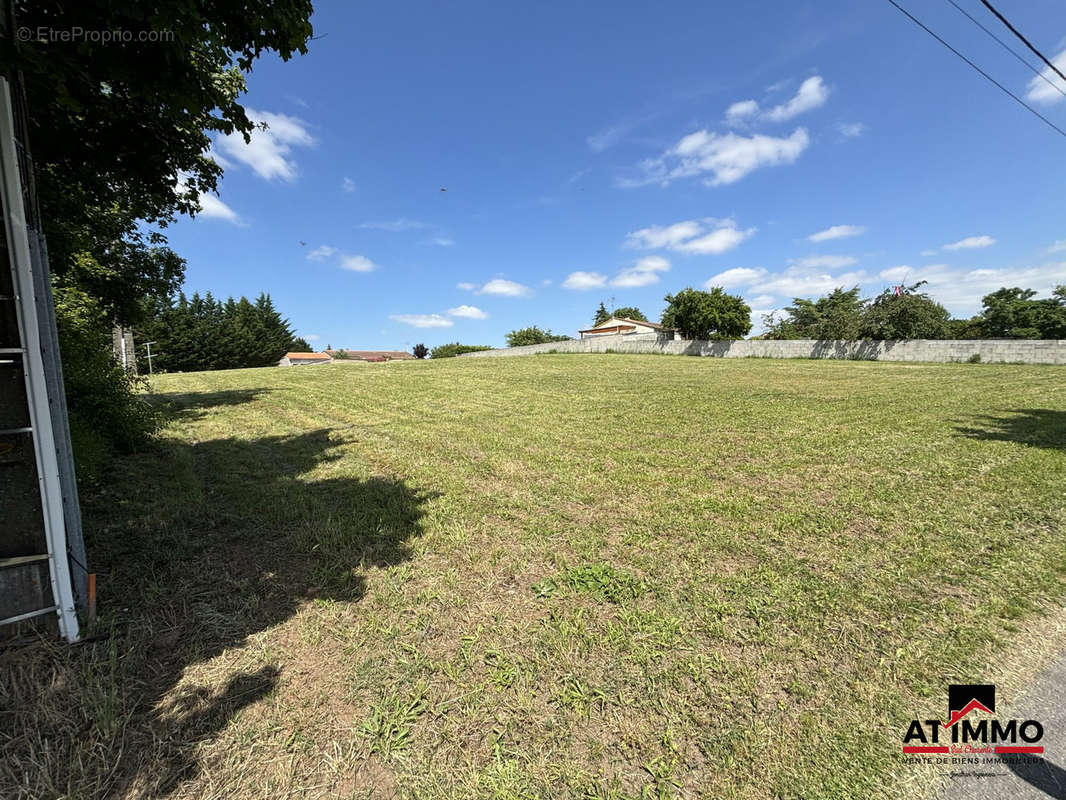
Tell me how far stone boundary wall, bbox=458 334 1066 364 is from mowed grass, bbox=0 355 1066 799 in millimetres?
23097

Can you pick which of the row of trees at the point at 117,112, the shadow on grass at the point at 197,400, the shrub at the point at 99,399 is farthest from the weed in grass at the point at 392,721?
the shadow on grass at the point at 197,400

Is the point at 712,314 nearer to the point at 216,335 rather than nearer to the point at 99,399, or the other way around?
the point at 99,399

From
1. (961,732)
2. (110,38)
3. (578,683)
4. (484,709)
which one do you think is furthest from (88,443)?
(961,732)

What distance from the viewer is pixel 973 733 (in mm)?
1757

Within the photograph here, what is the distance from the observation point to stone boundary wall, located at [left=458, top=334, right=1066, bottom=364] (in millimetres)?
19922

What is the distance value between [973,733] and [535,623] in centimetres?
204

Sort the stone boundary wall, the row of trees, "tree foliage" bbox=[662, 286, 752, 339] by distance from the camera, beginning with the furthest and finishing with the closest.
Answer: "tree foliage" bbox=[662, 286, 752, 339] < the stone boundary wall < the row of trees

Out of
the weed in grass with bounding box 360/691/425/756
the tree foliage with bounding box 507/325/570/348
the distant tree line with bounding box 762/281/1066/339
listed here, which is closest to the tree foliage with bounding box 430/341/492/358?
the tree foliage with bounding box 507/325/570/348

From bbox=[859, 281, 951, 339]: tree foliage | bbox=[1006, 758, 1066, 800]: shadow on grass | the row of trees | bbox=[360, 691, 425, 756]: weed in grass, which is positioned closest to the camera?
bbox=[1006, 758, 1066, 800]: shadow on grass

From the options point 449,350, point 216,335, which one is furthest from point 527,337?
point 216,335

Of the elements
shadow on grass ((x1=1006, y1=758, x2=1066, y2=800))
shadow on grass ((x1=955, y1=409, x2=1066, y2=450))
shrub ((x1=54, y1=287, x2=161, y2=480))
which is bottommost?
shadow on grass ((x1=1006, y1=758, x2=1066, y2=800))

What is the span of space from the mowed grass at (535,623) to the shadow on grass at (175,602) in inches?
0.5

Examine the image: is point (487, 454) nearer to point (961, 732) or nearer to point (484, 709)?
point (484, 709)

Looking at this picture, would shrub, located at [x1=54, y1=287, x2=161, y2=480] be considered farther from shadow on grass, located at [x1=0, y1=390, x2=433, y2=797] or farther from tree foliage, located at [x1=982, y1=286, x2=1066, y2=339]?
tree foliage, located at [x1=982, y1=286, x2=1066, y2=339]
